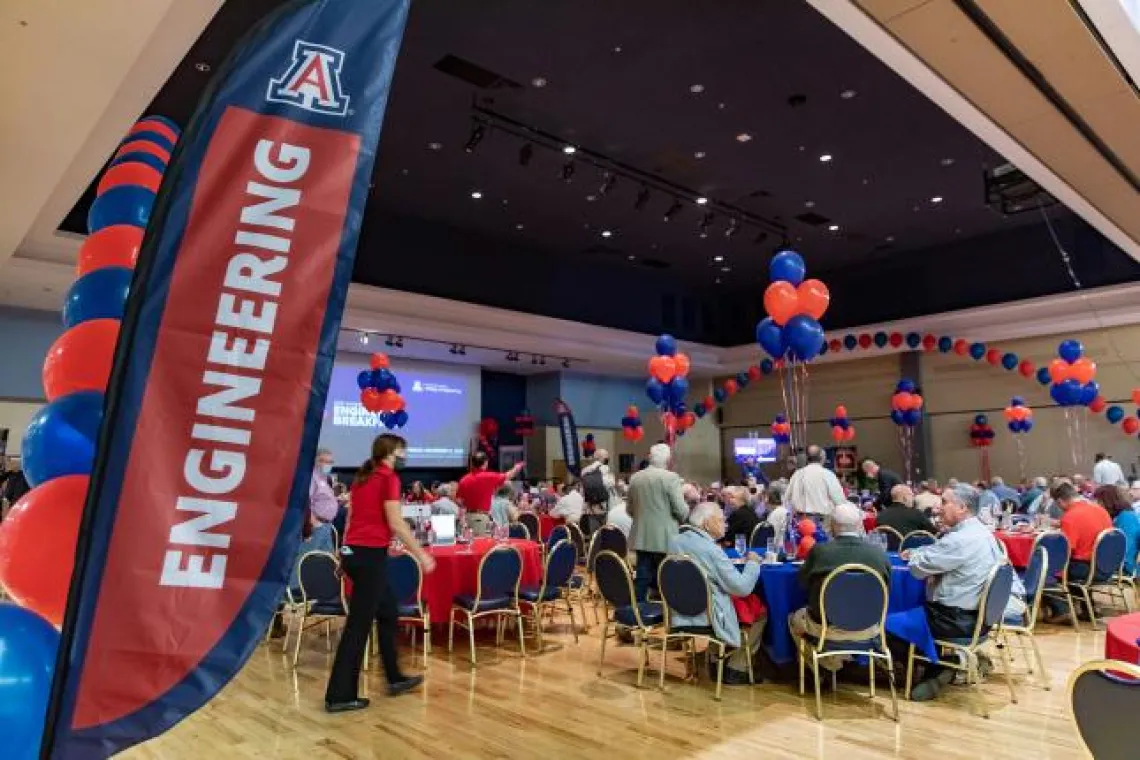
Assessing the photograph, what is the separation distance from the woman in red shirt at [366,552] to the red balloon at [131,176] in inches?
83.7

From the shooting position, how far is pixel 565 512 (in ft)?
30.7

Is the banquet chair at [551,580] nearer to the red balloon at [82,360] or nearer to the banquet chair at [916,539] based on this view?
the banquet chair at [916,539]

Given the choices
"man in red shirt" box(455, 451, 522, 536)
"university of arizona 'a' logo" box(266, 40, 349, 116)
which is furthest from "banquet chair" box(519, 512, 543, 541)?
"university of arizona 'a' logo" box(266, 40, 349, 116)

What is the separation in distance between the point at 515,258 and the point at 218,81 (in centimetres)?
1297

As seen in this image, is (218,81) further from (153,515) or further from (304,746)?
(304,746)

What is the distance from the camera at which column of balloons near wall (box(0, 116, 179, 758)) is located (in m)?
1.27

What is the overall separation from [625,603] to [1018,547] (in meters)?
3.84

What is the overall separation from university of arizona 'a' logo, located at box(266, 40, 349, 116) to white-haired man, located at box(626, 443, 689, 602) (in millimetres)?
4665

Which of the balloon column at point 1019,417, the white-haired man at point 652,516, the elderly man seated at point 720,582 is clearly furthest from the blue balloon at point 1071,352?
the elderly man seated at point 720,582

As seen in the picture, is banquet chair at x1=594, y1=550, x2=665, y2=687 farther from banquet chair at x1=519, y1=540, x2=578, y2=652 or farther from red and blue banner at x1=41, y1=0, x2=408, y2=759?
red and blue banner at x1=41, y1=0, x2=408, y2=759

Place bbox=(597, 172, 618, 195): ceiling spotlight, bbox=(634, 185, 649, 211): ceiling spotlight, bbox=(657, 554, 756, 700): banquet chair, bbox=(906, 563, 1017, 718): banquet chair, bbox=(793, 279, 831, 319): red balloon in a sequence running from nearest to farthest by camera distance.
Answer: bbox=(906, 563, 1017, 718): banquet chair
bbox=(657, 554, 756, 700): banquet chair
bbox=(793, 279, 831, 319): red balloon
bbox=(597, 172, 618, 195): ceiling spotlight
bbox=(634, 185, 649, 211): ceiling spotlight

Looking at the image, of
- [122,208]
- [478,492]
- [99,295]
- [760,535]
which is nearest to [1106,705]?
[99,295]

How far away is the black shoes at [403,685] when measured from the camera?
4594 mm

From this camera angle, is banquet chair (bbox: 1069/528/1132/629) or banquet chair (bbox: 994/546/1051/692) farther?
banquet chair (bbox: 1069/528/1132/629)
